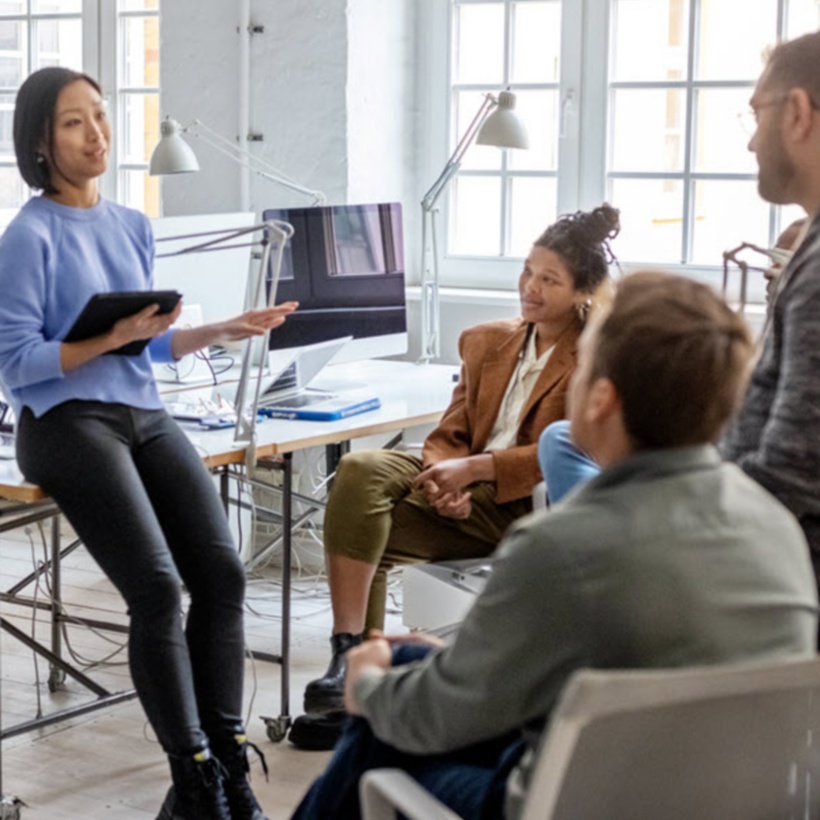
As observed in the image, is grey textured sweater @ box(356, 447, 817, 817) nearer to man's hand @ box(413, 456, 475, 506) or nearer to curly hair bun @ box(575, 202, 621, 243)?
man's hand @ box(413, 456, 475, 506)

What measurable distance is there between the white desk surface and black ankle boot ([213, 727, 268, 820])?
58cm

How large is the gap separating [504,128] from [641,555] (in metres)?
2.77

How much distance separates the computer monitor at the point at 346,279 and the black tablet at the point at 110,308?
0.97 m

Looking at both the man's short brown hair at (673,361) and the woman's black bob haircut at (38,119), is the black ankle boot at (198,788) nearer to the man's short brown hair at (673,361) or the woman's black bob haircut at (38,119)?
the woman's black bob haircut at (38,119)

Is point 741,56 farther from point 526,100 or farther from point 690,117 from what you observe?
point 526,100

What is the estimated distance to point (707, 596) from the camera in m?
1.50

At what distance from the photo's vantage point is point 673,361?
59.9 inches

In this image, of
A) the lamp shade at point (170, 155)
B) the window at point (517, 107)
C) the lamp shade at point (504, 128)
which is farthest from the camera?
the window at point (517, 107)

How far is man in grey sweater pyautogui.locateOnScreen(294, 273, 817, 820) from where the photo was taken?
1488 mm

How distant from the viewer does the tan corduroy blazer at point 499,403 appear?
3311 millimetres

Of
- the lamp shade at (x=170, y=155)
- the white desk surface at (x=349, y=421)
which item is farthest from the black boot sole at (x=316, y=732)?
the lamp shade at (x=170, y=155)

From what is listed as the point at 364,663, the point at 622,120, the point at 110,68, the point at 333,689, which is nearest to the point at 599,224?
the point at 333,689

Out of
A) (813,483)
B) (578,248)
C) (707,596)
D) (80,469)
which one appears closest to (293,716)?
(80,469)

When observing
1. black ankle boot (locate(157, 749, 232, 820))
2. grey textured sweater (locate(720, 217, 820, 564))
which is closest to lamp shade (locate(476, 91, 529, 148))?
black ankle boot (locate(157, 749, 232, 820))
